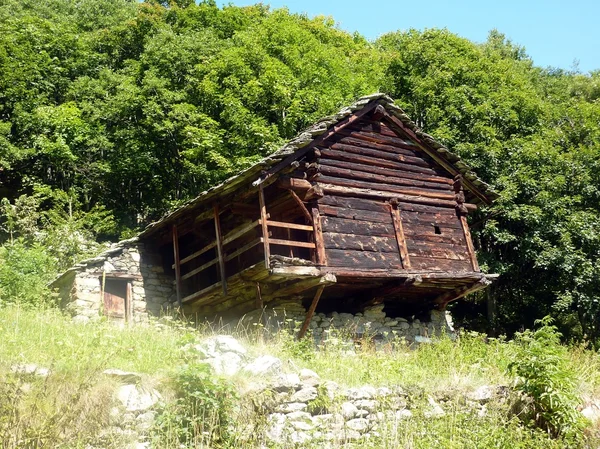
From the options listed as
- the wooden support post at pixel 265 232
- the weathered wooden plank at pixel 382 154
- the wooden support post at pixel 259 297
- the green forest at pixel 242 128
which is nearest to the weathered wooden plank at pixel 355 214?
the wooden support post at pixel 265 232

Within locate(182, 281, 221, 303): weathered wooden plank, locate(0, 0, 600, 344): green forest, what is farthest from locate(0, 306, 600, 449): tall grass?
locate(0, 0, 600, 344): green forest

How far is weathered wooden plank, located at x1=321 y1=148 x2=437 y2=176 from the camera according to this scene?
15.5 metres

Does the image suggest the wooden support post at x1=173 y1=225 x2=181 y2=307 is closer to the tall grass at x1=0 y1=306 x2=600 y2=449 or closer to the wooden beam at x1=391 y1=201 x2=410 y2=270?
the tall grass at x1=0 y1=306 x2=600 y2=449

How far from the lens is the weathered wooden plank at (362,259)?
14266mm

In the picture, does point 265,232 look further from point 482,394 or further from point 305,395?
point 482,394

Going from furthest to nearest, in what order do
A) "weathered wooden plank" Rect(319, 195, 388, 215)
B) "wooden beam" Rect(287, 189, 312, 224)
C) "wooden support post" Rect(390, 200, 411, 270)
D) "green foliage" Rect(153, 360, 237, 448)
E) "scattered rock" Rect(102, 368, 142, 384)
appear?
"wooden support post" Rect(390, 200, 411, 270)
"weathered wooden plank" Rect(319, 195, 388, 215)
"wooden beam" Rect(287, 189, 312, 224)
"scattered rock" Rect(102, 368, 142, 384)
"green foliage" Rect(153, 360, 237, 448)

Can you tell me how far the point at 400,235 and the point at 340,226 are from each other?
156 centimetres

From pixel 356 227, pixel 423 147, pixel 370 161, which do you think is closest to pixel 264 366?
pixel 356 227

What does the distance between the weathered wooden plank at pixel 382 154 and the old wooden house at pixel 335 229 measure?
30 millimetres

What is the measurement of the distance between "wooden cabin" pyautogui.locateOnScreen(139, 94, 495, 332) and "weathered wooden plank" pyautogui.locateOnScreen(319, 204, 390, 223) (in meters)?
0.03

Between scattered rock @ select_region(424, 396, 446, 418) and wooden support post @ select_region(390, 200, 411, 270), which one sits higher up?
wooden support post @ select_region(390, 200, 411, 270)

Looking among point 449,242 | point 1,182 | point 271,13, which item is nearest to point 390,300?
point 449,242

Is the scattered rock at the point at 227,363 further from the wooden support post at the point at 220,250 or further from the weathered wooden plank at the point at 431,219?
the weathered wooden plank at the point at 431,219

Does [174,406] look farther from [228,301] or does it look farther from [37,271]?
[37,271]
